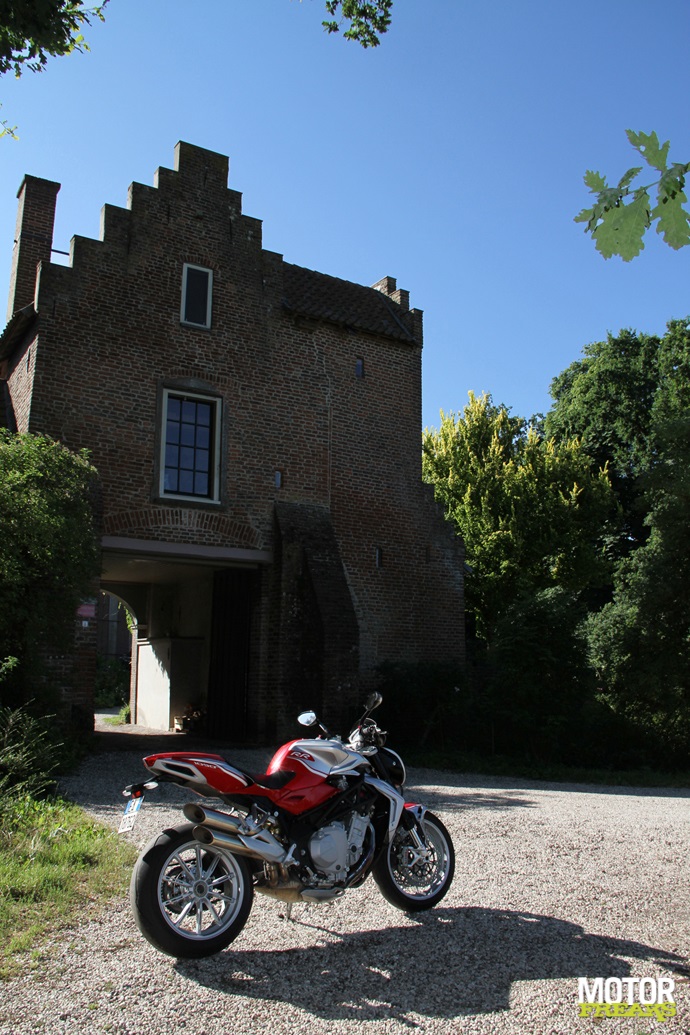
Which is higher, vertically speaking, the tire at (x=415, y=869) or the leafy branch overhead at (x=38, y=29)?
the leafy branch overhead at (x=38, y=29)

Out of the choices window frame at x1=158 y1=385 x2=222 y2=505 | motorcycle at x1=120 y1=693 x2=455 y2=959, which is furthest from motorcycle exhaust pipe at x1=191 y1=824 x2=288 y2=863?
window frame at x1=158 y1=385 x2=222 y2=505

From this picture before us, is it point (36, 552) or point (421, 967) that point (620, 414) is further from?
point (421, 967)

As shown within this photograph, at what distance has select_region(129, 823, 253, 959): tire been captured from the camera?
13.4 ft

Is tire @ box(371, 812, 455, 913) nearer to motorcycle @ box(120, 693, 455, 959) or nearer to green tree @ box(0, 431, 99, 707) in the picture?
motorcycle @ box(120, 693, 455, 959)

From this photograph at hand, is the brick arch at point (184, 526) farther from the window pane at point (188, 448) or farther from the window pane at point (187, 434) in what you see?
the window pane at point (187, 434)

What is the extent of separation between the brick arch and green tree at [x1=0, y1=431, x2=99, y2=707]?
2.22m

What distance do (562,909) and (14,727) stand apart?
633cm

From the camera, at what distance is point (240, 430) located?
603 inches

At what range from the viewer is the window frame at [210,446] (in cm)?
1443

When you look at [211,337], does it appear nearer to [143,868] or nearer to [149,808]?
[149,808]

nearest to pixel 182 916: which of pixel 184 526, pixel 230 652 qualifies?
pixel 184 526

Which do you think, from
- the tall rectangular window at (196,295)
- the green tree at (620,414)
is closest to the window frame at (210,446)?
the tall rectangular window at (196,295)

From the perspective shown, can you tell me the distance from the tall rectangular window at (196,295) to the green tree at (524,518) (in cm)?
1270

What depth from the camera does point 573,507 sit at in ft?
84.0
